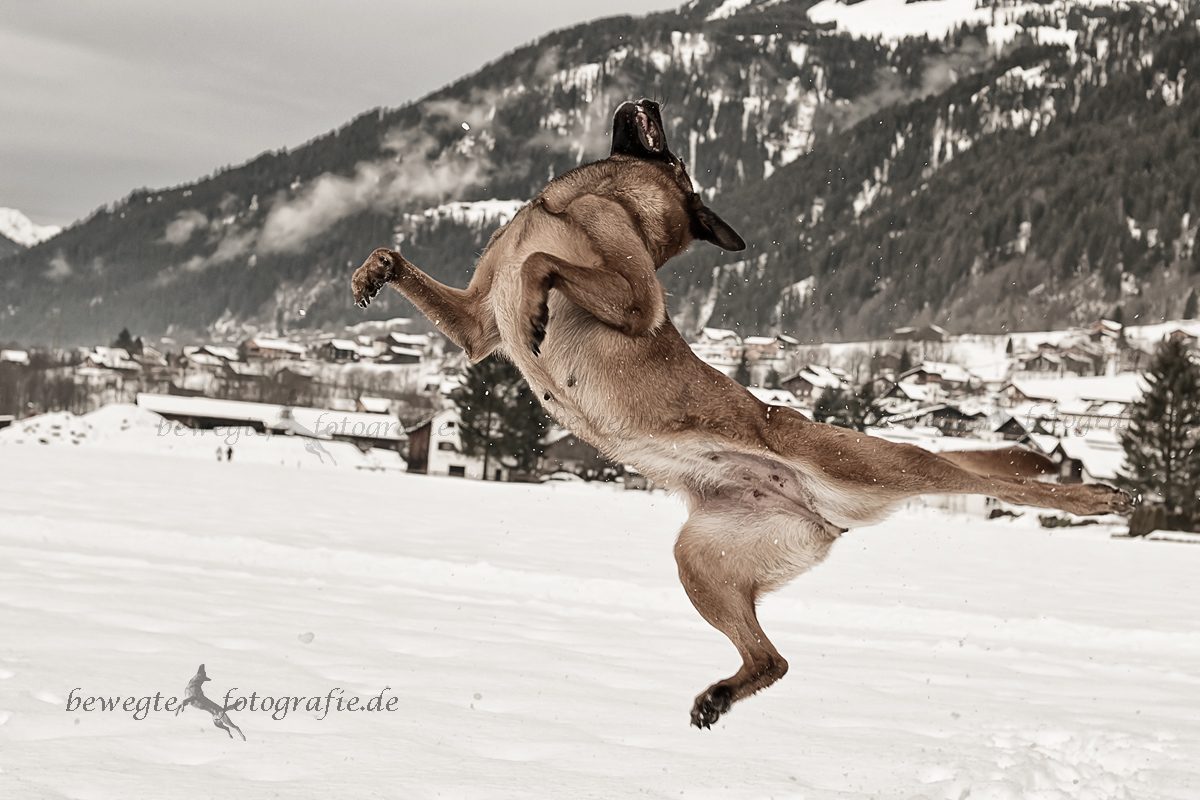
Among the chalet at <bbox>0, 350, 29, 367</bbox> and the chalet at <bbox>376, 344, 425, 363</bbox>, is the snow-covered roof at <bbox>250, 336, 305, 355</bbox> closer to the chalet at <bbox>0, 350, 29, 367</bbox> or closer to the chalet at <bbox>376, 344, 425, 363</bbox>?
the chalet at <bbox>0, 350, 29, 367</bbox>

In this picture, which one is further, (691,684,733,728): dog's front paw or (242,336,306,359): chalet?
(242,336,306,359): chalet

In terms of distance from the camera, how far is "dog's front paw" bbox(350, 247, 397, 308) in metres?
3.79

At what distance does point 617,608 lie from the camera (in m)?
11.7

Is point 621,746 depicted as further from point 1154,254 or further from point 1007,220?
point 1007,220

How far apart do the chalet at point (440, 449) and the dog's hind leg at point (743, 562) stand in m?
49.3

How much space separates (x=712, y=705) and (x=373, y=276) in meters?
2.18

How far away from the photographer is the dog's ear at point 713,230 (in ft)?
12.4

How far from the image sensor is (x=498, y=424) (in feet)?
165

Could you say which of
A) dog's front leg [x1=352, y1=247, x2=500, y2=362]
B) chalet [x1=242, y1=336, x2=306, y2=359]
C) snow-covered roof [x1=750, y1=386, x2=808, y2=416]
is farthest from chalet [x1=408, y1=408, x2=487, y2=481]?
chalet [x1=242, y1=336, x2=306, y2=359]

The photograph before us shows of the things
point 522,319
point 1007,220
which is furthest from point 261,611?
point 1007,220

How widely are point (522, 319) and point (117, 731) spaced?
3.55m

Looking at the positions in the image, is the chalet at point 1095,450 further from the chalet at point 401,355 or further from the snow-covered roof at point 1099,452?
the chalet at point 401,355

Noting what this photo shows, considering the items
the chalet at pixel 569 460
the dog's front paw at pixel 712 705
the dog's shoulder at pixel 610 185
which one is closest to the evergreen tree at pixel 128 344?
the chalet at pixel 569 460

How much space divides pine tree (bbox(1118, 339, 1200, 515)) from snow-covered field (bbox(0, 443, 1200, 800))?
32374mm
